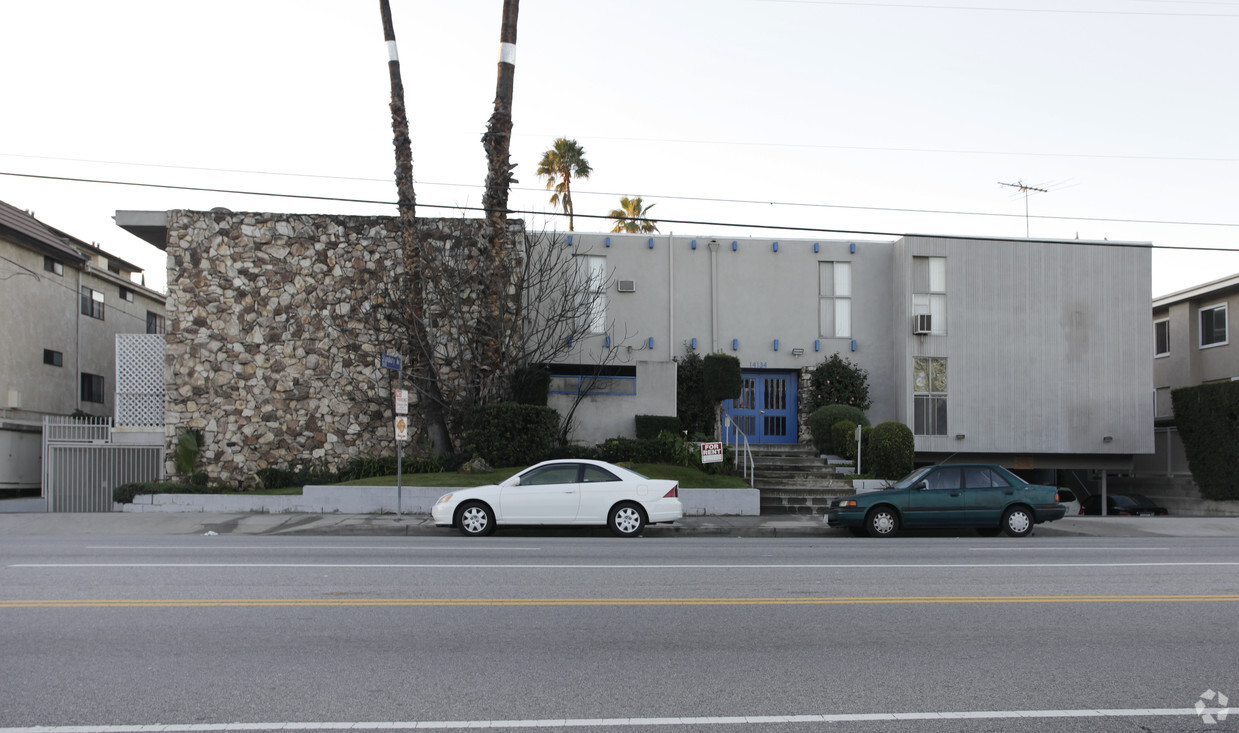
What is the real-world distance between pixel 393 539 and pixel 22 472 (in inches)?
824

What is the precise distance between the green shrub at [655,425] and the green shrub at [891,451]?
4.76 metres

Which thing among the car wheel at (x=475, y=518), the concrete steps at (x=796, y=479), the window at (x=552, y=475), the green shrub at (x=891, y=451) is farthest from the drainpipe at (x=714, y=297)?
the car wheel at (x=475, y=518)

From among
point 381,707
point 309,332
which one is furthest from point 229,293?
point 381,707

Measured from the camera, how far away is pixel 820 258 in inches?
1027

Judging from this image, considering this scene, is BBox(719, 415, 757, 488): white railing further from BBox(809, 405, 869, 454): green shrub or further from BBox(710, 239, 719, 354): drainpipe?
BBox(710, 239, 719, 354): drainpipe

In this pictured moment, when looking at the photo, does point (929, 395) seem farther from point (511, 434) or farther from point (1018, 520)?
point (511, 434)

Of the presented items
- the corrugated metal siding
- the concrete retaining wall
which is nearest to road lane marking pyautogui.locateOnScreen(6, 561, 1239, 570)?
the concrete retaining wall

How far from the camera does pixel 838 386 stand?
25.3 m

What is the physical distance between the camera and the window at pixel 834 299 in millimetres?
26016

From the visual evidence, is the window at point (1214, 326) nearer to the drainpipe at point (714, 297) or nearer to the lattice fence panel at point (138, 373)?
the drainpipe at point (714, 297)

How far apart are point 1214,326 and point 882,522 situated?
69.4 feet

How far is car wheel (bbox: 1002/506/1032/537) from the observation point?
16.9 metres

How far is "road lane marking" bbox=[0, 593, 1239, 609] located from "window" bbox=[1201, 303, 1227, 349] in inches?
1015

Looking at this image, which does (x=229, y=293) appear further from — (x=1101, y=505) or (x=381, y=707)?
(x=1101, y=505)
